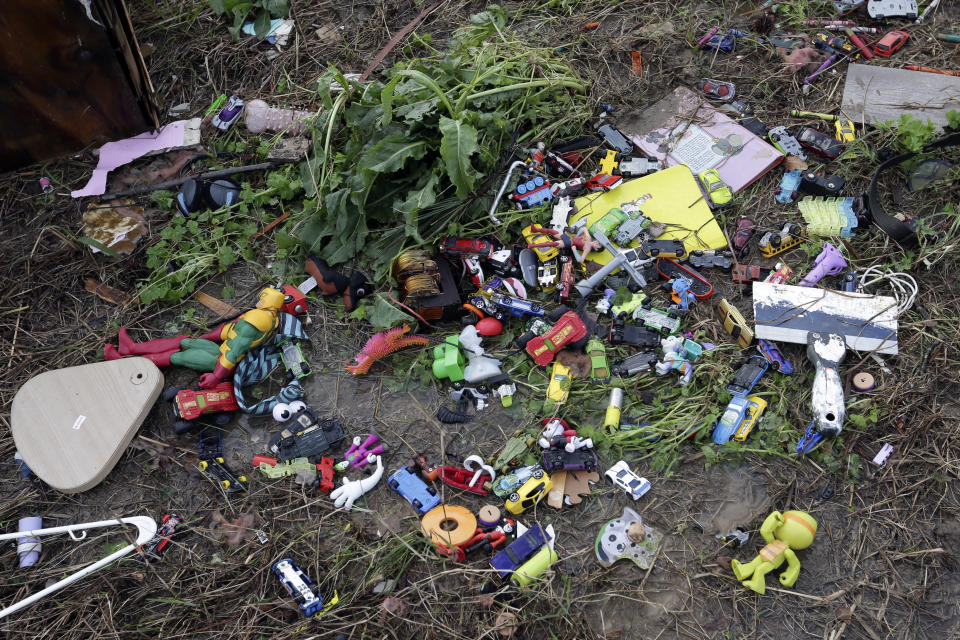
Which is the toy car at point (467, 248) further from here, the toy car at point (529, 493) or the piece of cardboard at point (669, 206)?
the toy car at point (529, 493)

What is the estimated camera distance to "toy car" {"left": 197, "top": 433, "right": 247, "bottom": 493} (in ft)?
11.0

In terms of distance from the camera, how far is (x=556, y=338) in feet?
11.8

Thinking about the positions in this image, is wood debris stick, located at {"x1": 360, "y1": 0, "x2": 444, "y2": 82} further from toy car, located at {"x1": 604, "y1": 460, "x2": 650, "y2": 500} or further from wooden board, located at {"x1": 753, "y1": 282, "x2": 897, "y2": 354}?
toy car, located at {"x1": 604, "y1": 460, "x2": 650, "y2": 500}

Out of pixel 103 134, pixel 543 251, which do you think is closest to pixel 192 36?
pixel 103 134

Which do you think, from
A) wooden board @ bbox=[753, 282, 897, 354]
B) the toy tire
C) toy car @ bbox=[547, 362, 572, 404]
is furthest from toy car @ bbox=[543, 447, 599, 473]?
the toy tire

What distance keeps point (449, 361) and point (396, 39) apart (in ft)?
9.54

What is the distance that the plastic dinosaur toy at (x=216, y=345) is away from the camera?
3604 mm

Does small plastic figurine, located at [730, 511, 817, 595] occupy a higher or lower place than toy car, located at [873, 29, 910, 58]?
lower

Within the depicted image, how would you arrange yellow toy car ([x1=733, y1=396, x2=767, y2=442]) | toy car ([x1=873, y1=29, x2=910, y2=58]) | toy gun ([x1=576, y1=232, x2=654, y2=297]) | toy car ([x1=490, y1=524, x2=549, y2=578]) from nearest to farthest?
toy car ([x1=490, y1=524, x2=549, y2=578])
yellow toy car ([x1=733, y1=396, x2=767, y2=442])
toy gun ([x1=576, y1=232, x2=654, y2=297])
toy car ([x1=873, y1=29, x2=910, y2=58])

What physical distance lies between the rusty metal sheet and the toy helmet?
2.22m

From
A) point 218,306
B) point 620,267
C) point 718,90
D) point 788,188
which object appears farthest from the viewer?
point 718,90

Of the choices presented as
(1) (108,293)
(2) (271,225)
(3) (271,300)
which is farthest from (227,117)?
(3) (271,300)

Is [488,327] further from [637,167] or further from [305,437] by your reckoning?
[637,167]

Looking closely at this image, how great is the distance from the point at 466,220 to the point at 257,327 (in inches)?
57.6
